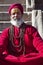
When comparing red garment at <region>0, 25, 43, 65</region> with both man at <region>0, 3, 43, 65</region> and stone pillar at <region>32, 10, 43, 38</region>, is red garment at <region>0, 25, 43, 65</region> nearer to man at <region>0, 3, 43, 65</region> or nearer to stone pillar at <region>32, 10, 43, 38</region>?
man at <region>0, 3, 43, 65</region>

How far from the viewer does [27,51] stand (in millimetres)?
8117

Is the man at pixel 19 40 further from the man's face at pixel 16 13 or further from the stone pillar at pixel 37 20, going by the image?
the stone pillar at pixel 37 20

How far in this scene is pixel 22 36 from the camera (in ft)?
26.8

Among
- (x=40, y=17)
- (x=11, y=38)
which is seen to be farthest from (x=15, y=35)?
(x=40, y=17)

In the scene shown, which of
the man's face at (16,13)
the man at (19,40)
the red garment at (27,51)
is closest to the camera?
the red garment at (27,51)

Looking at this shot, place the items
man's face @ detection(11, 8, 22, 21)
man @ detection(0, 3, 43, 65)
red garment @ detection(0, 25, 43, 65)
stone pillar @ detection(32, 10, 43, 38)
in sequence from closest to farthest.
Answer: red garment @ detection(0, 25, 43, 65) → man @ detection(0, 3, 43, 65) → man's face @ detection(11, 8, 22, 21) → stone pillar @ detection(32, 10, 43, 38)

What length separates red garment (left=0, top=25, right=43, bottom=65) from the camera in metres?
7.70

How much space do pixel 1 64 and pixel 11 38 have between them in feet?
1.91

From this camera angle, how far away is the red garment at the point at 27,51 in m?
7.70

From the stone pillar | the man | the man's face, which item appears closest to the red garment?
the man

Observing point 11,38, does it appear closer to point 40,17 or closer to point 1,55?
point 1,55

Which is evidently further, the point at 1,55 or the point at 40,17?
the point at 40,17

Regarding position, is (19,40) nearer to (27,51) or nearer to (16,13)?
(27,51)

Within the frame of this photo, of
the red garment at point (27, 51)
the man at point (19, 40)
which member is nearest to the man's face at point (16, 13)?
the man at point (19, 40)
